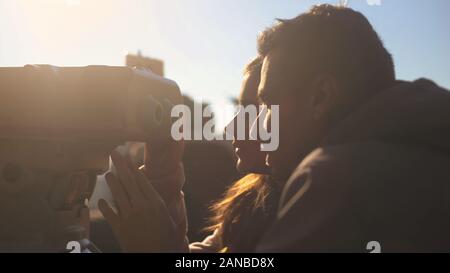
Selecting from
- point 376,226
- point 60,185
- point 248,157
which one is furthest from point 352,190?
point 248,157

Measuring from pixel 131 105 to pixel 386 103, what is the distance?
60 centimetres

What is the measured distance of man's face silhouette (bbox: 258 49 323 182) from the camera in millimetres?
1155

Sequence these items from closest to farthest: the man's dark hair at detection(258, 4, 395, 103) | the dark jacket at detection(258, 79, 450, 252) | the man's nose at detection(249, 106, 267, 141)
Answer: the dark jacket at detection(258, 79, 450, 252) < the man's dark hair at detection(258, 4, 395, 103) < the man's nose at detection(249, 106, 267, 141)

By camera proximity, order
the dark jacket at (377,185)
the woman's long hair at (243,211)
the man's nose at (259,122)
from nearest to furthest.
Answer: the dark jacket at (377,185) < the man's nose at (259,122) < the woman's long hair at (243,211)

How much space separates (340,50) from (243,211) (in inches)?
33.7

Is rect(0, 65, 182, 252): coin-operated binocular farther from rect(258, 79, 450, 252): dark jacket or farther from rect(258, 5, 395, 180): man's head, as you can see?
rect(258, 79, 450, 252): dark jacket

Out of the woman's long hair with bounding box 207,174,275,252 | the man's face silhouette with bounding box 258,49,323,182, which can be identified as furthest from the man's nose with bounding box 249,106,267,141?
the woman's long hair with bounding box 207,174,275,252

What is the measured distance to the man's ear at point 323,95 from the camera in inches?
43.6

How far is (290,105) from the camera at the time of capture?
46.7 inches

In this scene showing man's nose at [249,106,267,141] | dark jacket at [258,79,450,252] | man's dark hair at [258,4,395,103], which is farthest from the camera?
man's nose at [249,106,267,141]

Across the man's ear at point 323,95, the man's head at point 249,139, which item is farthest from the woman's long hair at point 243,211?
the man's ear at point 323,95

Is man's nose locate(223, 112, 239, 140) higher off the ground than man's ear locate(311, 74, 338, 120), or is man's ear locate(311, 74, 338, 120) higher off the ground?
man's ear locate(311, 74, 338, 120)

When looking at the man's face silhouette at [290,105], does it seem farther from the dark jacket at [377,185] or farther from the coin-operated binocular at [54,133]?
the coin-operated binocular at [54,133]

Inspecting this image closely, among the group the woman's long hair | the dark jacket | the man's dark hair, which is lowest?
the woman's long hair
